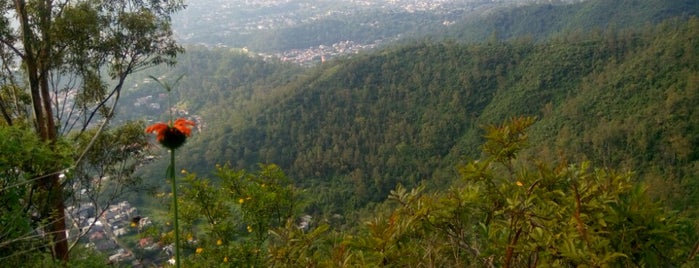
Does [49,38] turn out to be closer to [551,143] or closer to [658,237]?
[658,237]

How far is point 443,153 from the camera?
2820cm

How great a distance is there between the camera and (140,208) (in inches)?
869

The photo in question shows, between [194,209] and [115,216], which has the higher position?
[194,209]

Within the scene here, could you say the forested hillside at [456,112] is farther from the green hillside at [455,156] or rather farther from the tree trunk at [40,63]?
the tree trunk at [40,63]

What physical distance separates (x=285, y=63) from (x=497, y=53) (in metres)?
29.5

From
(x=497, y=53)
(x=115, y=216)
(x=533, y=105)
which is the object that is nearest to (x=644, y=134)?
(x=533, y=105)

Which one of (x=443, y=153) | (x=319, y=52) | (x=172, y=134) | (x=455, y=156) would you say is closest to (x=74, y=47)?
(x=172, y=134)

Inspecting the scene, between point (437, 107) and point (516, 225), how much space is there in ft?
105

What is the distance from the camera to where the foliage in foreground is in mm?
1188

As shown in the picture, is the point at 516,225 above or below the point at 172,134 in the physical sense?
below

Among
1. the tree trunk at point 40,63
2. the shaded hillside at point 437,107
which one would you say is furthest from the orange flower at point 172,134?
the shaded hillside at point 437,107

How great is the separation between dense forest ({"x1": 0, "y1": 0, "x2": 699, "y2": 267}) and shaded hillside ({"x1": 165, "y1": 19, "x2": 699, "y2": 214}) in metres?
0.13

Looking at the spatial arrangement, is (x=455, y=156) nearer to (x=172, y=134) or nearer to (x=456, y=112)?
(x=456, y=112)

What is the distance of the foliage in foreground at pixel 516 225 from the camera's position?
3.90 feet
